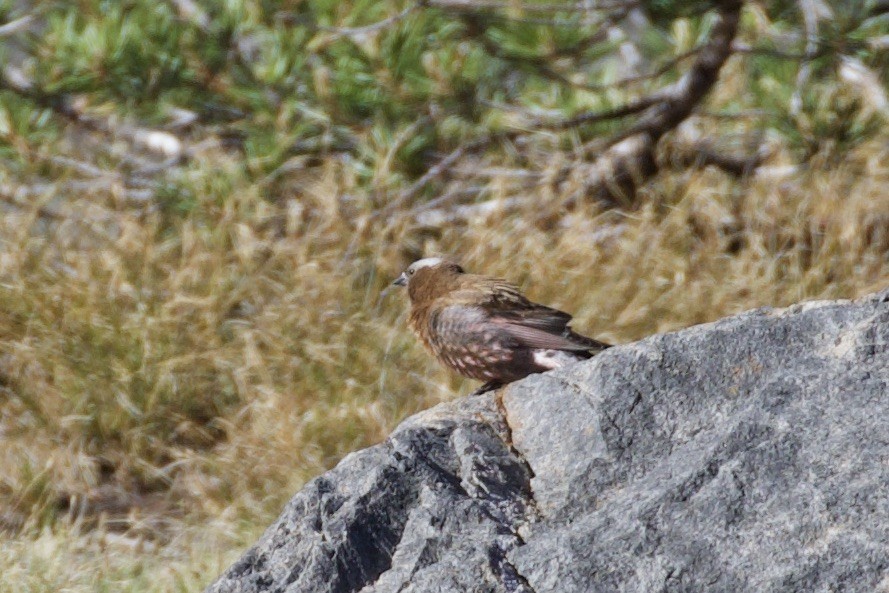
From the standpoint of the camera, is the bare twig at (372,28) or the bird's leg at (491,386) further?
the bare twig at (372,28)

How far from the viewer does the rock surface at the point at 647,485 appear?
7.93 ft

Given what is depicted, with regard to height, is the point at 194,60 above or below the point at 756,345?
below

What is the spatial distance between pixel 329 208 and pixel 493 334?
191 cm

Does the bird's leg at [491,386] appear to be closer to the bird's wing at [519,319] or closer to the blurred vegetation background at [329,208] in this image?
the bird's wing at [519,319]

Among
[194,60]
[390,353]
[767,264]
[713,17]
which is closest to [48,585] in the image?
[390,353]

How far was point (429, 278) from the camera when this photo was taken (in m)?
4.32

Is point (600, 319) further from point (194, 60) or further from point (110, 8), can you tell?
point (110, 8)

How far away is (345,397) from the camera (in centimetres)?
509

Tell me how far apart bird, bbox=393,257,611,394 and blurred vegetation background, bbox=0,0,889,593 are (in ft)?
3.07

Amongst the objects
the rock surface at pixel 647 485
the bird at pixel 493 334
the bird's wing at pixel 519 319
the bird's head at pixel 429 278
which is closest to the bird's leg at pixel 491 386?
the bird at pixel 493 334

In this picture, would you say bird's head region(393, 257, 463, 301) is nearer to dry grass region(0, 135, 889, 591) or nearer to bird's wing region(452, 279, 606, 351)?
bird's wing region(452, 279, 606, 351)

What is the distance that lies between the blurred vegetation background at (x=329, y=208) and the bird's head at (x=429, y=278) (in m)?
0.71

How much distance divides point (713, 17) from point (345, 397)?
2.43 m

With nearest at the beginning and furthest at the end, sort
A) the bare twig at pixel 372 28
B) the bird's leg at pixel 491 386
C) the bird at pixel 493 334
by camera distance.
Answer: the bird's leg at pixel 491 386
the bird at pixel 493 334
the bare twig at pixel 372 28
